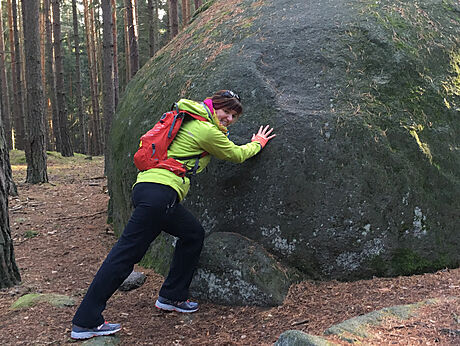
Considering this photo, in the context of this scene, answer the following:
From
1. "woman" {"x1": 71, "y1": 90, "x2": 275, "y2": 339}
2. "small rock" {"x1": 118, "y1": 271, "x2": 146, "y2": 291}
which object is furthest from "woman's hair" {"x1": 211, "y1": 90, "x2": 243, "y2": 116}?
"small rock" {"x1": 118, "y1": 271, "x2": 146, "y2": 291}

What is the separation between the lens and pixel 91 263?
17.5ft

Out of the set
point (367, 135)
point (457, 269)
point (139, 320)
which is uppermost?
point (367, 135)

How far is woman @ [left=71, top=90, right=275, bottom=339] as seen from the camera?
332 cm

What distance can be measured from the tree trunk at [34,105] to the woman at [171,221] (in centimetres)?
808

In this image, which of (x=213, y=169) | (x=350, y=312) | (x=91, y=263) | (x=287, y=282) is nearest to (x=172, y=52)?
(x=213, y=169)

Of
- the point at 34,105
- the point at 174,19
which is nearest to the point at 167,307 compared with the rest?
the point at 34,105

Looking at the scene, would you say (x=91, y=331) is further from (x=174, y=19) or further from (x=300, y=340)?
(x=174, y=19)

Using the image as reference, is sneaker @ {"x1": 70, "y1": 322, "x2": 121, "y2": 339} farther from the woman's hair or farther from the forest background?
the forest background

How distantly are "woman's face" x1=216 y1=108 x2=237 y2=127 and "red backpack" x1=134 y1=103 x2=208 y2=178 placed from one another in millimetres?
198

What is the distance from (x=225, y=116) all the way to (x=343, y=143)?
1.28 m

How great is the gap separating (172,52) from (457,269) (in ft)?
15.6

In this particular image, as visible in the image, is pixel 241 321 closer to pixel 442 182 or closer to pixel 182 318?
pixel 182 318

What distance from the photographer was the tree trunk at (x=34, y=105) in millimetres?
10578

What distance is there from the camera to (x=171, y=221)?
3570 mm
